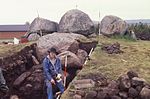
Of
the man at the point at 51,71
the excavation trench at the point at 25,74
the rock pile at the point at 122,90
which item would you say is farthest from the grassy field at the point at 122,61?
the man at the point at 51,71

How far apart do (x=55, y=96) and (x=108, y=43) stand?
725 centimetres

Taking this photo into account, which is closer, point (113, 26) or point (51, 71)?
point (51, 71)

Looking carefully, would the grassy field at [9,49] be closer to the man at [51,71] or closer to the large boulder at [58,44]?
the large boulder at [58,44]

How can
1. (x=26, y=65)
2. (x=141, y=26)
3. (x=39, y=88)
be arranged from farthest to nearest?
(x=141, y=26)
(x=26, y=65)
(x=39, y=88)

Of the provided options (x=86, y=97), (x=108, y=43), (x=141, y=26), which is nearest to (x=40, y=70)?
(x=86, y=97)

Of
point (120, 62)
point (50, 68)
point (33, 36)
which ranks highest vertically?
point (33, 36)

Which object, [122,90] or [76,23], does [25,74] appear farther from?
Result: [76,23]

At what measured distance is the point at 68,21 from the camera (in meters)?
22.8

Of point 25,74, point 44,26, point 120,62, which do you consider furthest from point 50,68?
point 44,26

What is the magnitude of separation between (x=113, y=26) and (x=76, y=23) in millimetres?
2266

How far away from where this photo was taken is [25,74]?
1695cm

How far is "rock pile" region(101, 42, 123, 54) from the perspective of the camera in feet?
64.3

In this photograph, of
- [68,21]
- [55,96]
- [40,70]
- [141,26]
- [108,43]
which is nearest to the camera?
[55,96]

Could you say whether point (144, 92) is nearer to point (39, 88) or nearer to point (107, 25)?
point (39, 88)
